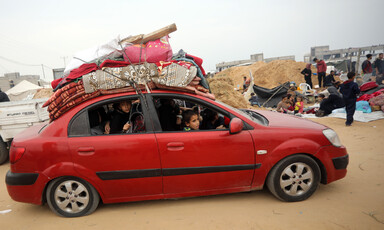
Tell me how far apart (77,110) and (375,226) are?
362 cm

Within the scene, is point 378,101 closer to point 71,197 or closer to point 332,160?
point 332,160

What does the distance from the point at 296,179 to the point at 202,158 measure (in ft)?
4.11

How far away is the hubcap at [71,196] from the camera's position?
2.77 meters

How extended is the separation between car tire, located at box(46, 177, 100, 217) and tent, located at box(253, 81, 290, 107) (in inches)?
451

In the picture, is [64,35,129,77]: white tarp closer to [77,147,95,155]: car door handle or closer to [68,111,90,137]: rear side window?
[68,111,90,137]: rear side window

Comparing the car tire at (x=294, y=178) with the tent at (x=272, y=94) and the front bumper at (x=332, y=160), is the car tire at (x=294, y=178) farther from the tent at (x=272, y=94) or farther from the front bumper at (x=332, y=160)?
the tent at (x=272, y=94)

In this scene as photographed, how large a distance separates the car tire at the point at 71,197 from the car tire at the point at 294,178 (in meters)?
2.29

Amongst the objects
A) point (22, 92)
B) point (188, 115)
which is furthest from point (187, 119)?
point (22, 92)

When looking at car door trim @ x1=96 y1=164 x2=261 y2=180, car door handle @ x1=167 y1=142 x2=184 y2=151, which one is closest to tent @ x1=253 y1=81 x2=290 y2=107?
car door trim @ x1=96 y1=164 x2=261 y2=180

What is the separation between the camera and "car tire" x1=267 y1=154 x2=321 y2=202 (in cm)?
281

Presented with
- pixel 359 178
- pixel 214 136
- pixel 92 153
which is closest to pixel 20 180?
pixel 92 153

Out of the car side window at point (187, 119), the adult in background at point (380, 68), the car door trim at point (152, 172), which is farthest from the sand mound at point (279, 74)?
the car door trim at point (152, 172)

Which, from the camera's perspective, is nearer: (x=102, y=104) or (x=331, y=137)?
(x=102, y=104)

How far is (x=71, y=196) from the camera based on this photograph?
2.80m
